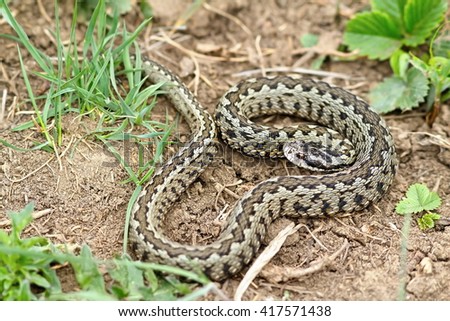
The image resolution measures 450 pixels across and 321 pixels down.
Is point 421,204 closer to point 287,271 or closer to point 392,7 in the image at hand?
point 287,271

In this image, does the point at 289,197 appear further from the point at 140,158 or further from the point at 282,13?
the point at 282,13

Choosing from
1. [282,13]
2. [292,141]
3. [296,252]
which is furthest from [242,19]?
[296,252]

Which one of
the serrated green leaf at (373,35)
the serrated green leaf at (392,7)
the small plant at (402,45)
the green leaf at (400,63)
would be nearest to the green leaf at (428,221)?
the small plant at (402,45)

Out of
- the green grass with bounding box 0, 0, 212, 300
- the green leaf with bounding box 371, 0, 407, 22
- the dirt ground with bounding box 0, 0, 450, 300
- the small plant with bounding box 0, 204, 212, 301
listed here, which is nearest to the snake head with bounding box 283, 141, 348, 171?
the dirt ground with bounding box 0, 0, 450, 300

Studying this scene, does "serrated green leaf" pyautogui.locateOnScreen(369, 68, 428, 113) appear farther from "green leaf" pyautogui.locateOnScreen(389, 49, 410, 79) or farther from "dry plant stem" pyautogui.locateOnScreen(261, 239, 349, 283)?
"dry plant stem" pyautogui.locateOnScreen(261, 239, 349, 283)

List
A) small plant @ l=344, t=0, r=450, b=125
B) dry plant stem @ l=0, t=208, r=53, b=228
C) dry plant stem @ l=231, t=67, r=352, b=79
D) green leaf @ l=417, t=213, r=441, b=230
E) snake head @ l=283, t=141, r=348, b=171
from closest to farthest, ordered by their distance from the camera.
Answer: dry plant stem @ l=0, t=208, r=53, b=228 → green leaf @ l=417, t=213, r=441, b=230 → snake head @ l=283, t=141, r=348, b=171 → small plant @ l=344, t=0, r=450, b=125 → dry plant stem @ l=231, t=67, r=352, b=79
